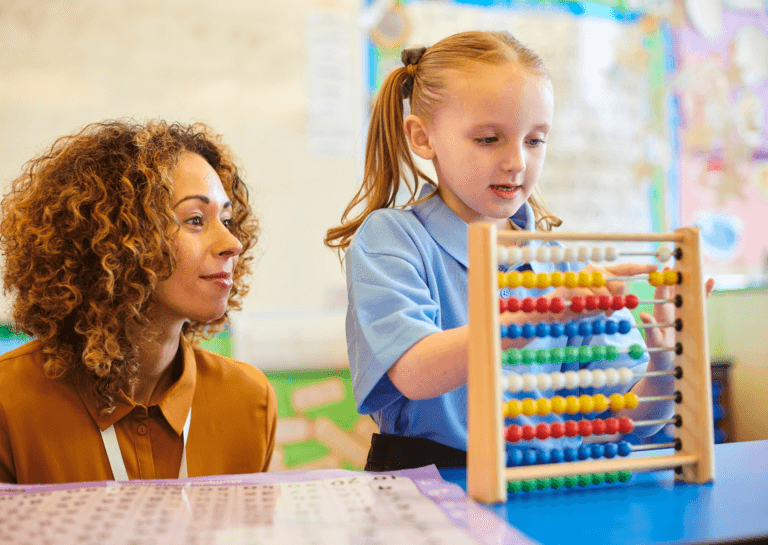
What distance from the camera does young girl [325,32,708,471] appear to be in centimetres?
94

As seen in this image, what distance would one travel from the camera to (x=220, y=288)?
120cm

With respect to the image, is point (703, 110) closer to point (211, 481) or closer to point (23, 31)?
point (23, 31)

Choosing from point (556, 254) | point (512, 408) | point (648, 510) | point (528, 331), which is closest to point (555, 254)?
point (556, 254)

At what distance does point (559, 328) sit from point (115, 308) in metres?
0.76

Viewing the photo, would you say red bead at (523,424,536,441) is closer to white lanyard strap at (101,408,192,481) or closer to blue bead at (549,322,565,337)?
blue bead at (549,322,565,337)

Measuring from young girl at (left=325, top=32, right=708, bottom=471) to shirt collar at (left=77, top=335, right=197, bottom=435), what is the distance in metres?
0.36

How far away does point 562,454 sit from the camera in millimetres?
867

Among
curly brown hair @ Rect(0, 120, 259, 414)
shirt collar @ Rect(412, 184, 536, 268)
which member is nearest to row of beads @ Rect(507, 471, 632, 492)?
shirt collar @ Rect(412, 184, 536, 268)

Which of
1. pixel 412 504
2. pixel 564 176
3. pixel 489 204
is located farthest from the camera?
pixel 564 176

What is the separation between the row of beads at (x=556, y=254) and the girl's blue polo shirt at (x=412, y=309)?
5.9 inches

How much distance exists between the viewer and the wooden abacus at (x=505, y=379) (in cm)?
75

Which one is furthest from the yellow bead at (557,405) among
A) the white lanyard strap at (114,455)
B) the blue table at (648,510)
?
the white lanyard strap at (114,455)

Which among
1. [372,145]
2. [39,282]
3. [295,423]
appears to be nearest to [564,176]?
[295,423]

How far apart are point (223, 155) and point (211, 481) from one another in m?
0.75
